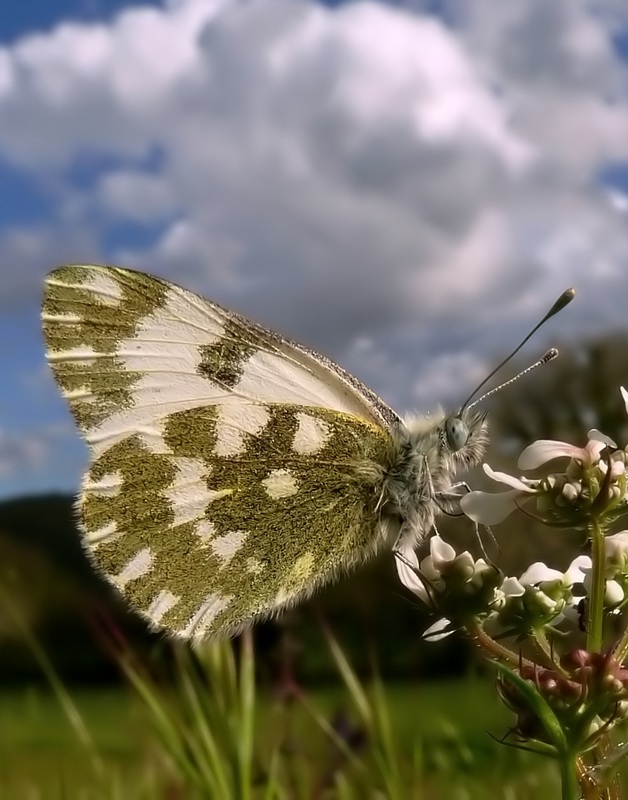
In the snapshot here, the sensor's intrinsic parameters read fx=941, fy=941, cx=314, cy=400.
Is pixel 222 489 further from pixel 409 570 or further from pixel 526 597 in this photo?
pixel 526 597

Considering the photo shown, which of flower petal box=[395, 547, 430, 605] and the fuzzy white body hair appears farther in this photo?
the fuzzy white body hair

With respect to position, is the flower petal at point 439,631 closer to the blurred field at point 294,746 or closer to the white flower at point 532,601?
the white flower at point 532,601

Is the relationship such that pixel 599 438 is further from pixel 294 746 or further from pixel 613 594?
pixel 294 746

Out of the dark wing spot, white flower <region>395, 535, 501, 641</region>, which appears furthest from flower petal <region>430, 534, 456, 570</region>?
the dark wing spot

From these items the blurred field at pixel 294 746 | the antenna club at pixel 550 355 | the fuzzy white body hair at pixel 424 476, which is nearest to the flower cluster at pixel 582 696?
the fuzzy white body hair at pixel 424 476

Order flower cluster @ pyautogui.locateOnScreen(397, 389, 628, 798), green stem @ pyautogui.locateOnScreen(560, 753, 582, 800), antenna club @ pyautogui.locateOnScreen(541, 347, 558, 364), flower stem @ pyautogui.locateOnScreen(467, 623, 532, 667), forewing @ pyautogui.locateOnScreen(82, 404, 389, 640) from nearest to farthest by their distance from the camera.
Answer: green stem @ pyautogui.locateOnScreen(560, 753, 582, 800), flower cluster @ pyautogui.locateOnScreen(397, 389, 628, 798), flower stem @ pyautogui.locateOnScreen(467, 623, 532, 667), antenna club @ pyautogui.locateOnScreen(541, 347, 558, 364), forewing @ pyautogui.locateOnScreen(82, 404, 389, 640)

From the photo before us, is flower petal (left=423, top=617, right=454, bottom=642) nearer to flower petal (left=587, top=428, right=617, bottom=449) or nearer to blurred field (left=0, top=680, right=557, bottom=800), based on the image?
flower petal (left=587, top=428, right=617, bottom=449)
